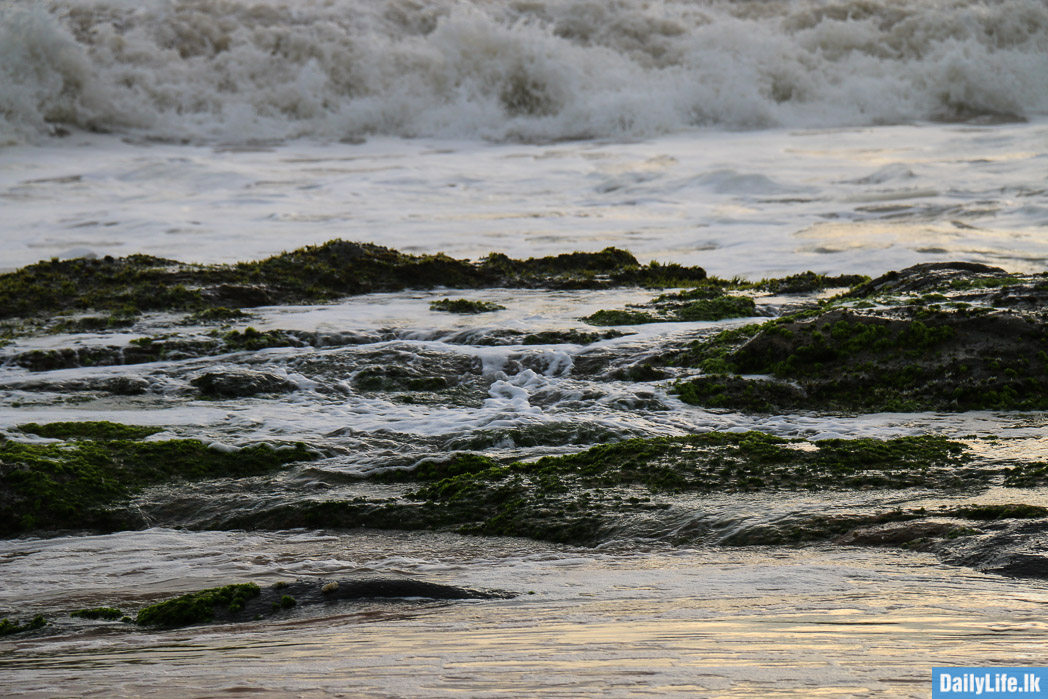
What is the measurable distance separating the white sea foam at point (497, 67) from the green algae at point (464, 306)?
39.9 ft

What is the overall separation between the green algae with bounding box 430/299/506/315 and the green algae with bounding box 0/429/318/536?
290 centimetres

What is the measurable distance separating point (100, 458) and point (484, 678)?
2737 millimetres

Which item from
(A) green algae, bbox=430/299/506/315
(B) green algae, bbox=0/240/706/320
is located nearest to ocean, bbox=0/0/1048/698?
(A) green algae, bbox=430/299/506/315

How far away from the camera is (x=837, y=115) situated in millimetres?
20812

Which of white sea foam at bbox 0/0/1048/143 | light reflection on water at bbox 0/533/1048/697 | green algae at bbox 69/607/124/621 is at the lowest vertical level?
green algae at bbox 69/607/124/621

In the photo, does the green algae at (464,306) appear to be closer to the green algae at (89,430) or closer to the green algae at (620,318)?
the green algae at (620,318)

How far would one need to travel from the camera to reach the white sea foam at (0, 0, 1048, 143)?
63.6 ft

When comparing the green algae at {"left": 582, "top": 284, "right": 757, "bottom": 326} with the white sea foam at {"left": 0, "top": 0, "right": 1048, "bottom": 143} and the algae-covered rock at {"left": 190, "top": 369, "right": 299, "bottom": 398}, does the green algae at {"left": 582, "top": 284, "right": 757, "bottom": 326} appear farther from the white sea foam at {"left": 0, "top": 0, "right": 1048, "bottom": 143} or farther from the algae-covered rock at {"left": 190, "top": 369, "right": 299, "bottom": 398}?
the white sea foam at {"left": 0, "top": 0, "right": 1048, "bottom": 143}

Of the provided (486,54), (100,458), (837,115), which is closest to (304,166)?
(486,54)

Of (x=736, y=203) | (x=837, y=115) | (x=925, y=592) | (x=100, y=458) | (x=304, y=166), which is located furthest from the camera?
(x=837, y=115)

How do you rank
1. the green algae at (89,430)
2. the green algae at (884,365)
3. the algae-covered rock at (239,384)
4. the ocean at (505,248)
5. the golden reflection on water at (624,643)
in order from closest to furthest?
the golden reflection on water at (624,643)
the ocean at (505,248)
the green algae at (89,430)
the green algae at (884,365)
the algae-covered rock at (239,384)

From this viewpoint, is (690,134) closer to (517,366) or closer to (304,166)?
(304,166)

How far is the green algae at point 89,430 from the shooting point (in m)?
4.54

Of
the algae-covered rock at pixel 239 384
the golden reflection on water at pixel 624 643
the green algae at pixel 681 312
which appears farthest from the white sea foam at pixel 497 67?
the golden reflection on water at pixel 624 643
